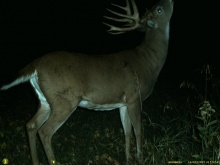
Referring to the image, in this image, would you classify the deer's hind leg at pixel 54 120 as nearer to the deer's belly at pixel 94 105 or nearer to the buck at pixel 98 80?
the buck at pixel 98 80

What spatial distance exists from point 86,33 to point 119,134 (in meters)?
17.0

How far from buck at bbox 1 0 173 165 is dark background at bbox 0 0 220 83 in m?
6.64

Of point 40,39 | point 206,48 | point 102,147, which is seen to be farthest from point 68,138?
point 40,39

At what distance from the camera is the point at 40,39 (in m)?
21.3

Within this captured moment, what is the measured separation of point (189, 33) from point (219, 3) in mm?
4219

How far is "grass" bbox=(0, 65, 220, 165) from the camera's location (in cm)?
421

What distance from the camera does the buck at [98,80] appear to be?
16.5 feet

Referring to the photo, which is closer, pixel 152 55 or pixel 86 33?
pixel 152 55

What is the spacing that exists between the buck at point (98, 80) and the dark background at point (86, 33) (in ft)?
21.8

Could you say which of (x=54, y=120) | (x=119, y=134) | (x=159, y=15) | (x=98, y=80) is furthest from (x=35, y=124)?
(x=159, y=15)

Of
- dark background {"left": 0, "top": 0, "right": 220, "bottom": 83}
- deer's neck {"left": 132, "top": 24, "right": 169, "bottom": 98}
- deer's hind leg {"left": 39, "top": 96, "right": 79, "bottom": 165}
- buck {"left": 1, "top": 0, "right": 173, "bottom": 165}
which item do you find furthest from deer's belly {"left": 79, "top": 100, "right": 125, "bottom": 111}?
dark background {"left": 0, "top": 0, "right": 220, "bottom": 83}

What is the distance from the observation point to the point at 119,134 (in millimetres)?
6500

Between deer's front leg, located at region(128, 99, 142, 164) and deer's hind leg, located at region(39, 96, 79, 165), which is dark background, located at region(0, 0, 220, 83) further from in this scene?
deer's hind leg, located at region(39, 96, 79, 165)

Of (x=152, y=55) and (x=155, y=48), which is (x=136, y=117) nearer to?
(x=152, y=55)
